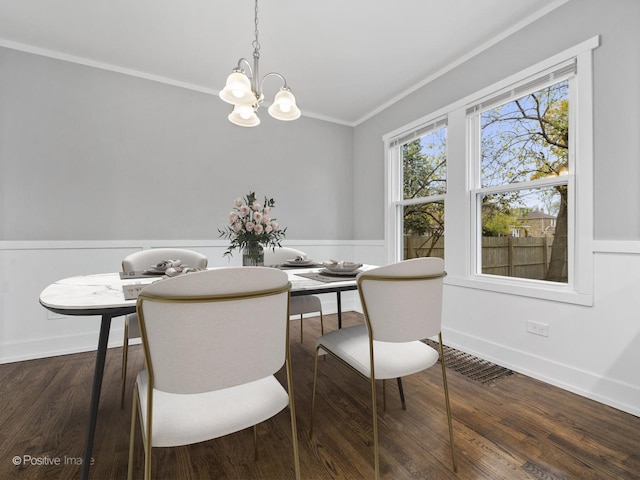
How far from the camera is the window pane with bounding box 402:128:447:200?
116 inches

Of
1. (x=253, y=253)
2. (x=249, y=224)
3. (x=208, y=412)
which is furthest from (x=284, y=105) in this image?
(x=208, y=412)

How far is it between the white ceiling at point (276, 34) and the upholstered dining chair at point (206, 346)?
2065 millimetres

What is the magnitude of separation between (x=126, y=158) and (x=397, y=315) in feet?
9.39

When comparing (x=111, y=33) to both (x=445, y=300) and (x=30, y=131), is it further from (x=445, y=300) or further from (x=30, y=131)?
(x=445, y=300)

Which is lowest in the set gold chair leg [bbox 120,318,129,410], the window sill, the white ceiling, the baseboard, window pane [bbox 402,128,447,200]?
the baseboard

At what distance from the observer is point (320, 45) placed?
8.11 feet

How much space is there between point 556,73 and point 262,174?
268 cm

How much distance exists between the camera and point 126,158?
2822mm

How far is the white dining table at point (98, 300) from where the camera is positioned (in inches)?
37.6

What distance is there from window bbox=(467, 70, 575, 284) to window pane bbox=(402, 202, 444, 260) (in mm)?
431

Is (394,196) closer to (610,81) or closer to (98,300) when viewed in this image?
(610,81)

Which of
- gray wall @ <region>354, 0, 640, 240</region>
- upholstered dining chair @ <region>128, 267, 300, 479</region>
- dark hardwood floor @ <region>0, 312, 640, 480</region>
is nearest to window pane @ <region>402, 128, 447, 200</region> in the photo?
gray wall @ <region>354, 0, 640, 240</region>

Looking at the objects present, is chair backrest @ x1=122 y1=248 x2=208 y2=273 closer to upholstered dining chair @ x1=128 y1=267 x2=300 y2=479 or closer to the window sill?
upholstered dining chair @ x1=128 y1=267 x2=300 y2=479

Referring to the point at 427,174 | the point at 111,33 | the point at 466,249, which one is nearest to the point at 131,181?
the point at 111,33
